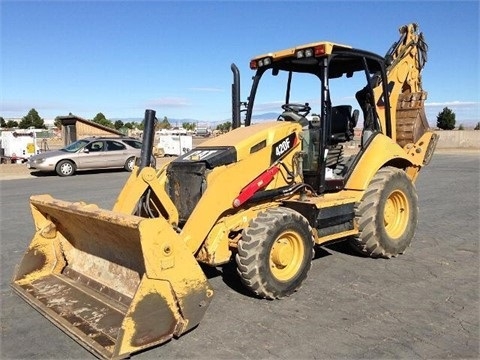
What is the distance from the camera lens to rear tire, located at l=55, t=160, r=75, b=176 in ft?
61.6

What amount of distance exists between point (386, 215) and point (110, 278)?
12.2 feet

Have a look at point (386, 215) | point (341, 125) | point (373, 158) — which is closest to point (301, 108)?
point (341, 125)

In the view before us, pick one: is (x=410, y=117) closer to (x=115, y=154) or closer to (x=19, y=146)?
(x=115, y=154)

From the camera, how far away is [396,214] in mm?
6551

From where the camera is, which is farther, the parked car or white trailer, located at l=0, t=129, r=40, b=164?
white trailer, located at l=0, t=129, r=40, b=164

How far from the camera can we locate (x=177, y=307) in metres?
3.81

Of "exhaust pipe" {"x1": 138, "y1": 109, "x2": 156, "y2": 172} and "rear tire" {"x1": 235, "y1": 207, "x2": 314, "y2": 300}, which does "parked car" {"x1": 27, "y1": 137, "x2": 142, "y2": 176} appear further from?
"rear tire" {"x1": 235, "y1": 207, "x2": 314, "y2": 300}

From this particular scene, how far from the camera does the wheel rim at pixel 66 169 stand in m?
18.8

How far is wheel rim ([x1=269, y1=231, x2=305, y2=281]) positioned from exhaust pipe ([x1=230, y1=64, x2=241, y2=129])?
2033 millimetres

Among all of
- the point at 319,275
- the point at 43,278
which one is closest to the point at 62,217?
the point at 43,278

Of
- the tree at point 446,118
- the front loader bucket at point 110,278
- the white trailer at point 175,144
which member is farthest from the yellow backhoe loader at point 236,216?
the tree at point 446,118

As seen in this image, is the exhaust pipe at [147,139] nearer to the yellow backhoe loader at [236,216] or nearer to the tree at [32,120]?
the yellow backhoe loader at [236,216]

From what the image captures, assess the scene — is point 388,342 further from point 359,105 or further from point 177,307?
point 359,105

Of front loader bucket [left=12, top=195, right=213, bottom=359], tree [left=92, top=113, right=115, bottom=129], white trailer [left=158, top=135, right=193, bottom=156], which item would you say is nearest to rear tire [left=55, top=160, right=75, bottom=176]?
white trailer [left=158, top=135, right=193, bottom=156]
